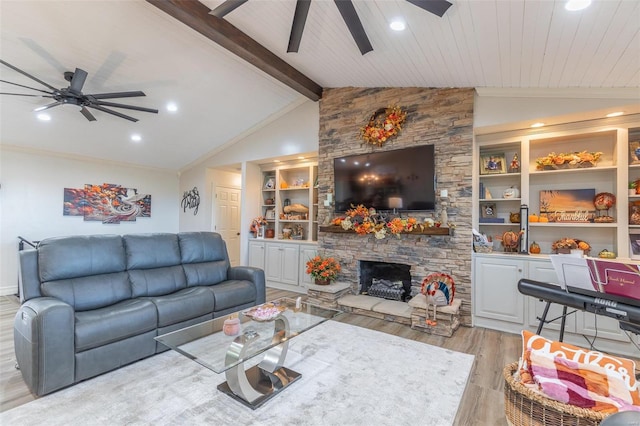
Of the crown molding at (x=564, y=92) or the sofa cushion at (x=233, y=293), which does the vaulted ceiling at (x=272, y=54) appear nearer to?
the crown molding at (x=564, y=92)

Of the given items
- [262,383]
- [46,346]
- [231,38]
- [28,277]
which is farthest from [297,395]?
[231,38]

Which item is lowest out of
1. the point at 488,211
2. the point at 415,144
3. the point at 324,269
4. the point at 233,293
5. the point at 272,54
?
the point at 233,293

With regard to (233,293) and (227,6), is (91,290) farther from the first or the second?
(227,6)

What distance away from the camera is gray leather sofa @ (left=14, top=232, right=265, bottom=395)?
2105mm

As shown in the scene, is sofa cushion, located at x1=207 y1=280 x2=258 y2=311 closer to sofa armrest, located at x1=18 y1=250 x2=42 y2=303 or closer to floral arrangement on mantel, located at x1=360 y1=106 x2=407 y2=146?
sofa armrest, located at x1=18 y1=250 x2=42 y2=303

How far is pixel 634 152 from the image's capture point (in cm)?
318

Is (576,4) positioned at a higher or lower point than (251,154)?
higher

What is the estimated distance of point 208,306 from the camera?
3129 mm

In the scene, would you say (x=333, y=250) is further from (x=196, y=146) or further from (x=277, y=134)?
(x=196, y=146)

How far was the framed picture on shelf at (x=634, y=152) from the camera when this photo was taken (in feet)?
10.3

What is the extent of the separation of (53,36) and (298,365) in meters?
4.20

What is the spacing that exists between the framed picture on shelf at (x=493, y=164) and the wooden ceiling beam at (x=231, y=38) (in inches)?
109

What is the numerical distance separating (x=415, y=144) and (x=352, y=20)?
6.98 ft

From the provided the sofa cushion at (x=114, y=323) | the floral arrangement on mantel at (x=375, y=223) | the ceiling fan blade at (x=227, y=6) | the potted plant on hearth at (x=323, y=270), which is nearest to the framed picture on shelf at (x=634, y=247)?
the floral arrangement on mantel at (x=375, y=223)
